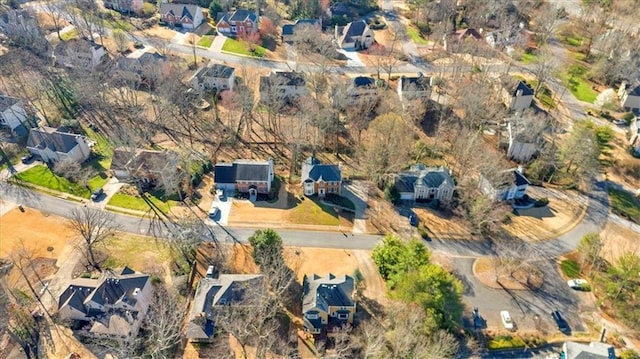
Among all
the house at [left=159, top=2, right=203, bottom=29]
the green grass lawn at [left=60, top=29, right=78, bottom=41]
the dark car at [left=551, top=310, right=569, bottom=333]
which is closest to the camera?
the dark car at [left=551, top=310, right=569, bottom=333]

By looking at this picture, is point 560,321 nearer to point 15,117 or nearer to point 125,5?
point 15,117

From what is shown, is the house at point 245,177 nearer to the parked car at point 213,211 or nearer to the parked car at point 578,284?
the parked car at point 213,211

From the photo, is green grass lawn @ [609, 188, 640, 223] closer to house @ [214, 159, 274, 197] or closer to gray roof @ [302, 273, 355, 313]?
gray roof @ [302, 273, 355, 313]

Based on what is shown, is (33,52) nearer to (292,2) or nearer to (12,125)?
(12,125)

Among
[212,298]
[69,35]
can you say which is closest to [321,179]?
[212,298]

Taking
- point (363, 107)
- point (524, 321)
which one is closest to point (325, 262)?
point (524, 321)

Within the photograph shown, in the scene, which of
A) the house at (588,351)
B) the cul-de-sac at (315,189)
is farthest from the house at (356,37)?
the house at (588,351)

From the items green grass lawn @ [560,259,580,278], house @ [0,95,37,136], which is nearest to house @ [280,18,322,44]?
house @ [0,95,37,136]
